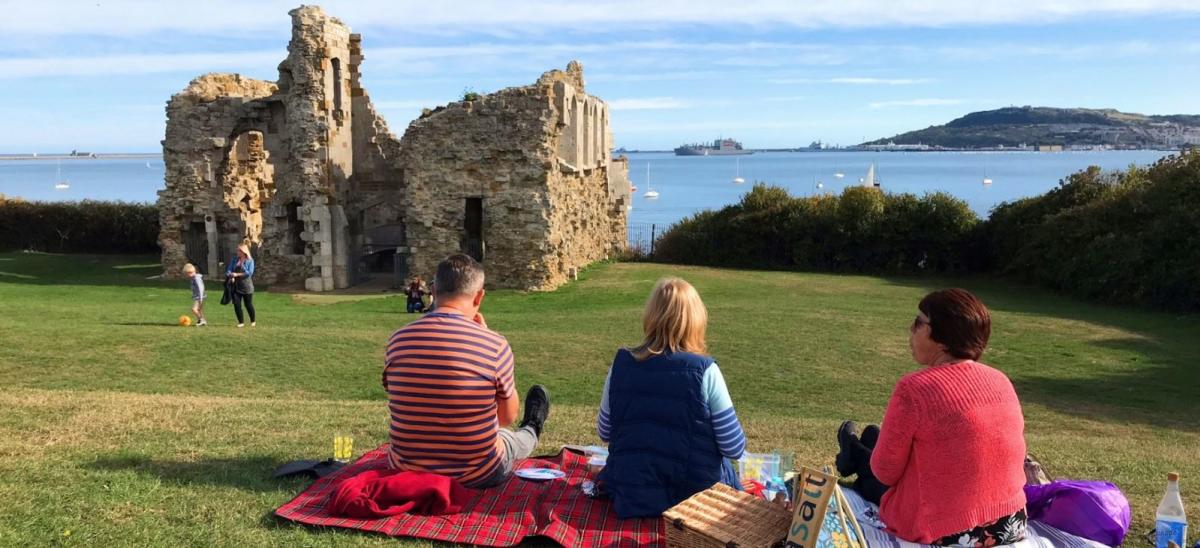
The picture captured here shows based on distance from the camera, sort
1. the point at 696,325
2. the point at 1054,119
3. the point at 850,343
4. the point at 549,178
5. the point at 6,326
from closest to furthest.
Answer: the point at 696,325 → the point at 6,326 → the point at 850,343 → the point at 549,178 → the point at 1054,119

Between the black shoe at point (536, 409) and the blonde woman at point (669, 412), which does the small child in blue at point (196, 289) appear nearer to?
the black shoe at point (536, 409)

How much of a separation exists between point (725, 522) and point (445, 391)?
6.03ft

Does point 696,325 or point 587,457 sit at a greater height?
point 696,325

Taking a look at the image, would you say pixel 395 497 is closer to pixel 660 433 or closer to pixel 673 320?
pixel 660 433

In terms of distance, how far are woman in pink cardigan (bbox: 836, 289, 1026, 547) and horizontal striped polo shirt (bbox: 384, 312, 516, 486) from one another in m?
2.34

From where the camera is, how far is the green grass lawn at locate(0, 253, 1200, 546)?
593cm

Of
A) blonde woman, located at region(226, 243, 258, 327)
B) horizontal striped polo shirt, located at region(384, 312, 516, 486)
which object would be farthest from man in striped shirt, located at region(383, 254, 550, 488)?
blonde woman, located at region(226, 243, 258, 327)

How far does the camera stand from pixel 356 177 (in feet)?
97.2

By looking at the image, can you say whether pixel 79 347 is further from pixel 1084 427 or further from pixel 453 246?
pixel 1084 427

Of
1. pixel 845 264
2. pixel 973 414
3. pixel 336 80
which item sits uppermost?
pixel 336 80

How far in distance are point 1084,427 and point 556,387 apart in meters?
7.10

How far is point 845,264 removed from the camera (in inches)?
1288

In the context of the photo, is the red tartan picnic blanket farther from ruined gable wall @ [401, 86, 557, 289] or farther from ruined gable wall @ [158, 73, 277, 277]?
ruined gable wall @ [158, 73, 277, 277]

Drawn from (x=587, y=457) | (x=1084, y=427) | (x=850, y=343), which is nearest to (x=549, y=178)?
(x=850, y=343)
